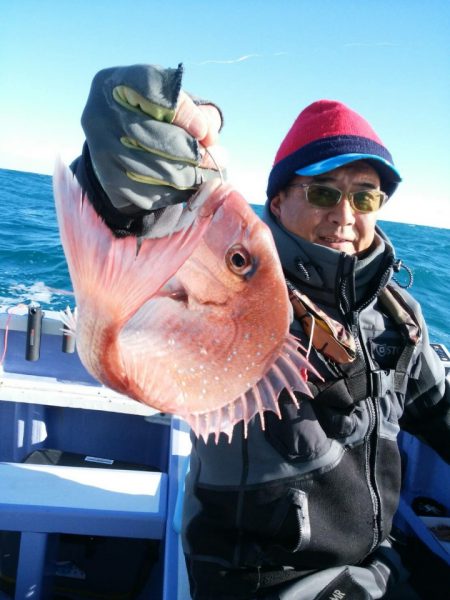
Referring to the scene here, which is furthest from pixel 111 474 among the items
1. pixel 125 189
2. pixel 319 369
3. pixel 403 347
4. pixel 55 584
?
pixel 125 189

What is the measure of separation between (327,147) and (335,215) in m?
0.28

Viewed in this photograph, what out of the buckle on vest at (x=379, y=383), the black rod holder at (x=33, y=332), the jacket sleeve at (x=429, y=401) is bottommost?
the black rod holder at (x=33, y=332)

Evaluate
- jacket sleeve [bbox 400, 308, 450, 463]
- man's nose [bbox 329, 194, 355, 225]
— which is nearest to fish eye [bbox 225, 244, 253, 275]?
man's nose [bbox 329, 194, 355, 225]

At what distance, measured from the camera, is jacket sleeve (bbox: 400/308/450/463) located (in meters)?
2.17

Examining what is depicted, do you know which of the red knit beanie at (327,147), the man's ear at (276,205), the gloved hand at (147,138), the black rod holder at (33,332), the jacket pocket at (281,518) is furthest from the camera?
the black rod holder at (33,332)

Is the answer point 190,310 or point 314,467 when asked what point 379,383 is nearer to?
point 314,467

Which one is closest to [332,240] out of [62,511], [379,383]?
[379,383]

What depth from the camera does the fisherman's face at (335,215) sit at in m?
1.83

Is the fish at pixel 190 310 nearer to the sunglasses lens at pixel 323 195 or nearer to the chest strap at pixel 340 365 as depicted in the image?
the chest strap at pixel 340 365

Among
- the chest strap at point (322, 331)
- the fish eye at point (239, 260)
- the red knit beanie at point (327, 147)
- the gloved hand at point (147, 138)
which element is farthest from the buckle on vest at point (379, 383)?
the gloved hand at point (147, 138)

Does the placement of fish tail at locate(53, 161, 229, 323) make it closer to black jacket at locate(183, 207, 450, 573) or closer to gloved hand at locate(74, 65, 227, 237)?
gloved hand at locate(74, 65, 227, 237)

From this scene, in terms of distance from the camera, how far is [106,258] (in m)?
0.91

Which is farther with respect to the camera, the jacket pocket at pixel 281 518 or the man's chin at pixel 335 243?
the man's chin at pixel 335 243

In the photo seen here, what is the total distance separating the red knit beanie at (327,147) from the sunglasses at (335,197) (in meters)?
Answer: 0.08
